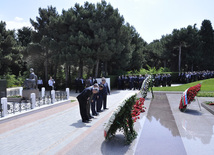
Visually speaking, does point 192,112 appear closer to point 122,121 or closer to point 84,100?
point 84,100

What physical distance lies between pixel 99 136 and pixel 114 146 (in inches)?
42.1

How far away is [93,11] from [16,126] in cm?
2043

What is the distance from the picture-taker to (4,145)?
5.91m

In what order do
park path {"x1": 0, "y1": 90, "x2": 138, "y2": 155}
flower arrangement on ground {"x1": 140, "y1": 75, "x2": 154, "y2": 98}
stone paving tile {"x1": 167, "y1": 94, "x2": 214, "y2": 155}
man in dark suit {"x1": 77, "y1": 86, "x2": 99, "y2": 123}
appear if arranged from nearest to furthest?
1. stone paving tile {"x1": 167, "y1": 94, "x2": 214, "y2": 155}
2. park path {"x1": 0, "y1": 90, "x2": 138, "y2": 155}
3. man in dark suit {"x1": 77, "y1": 86, "x2": 99, "y2": 123}
4. flower arrangement on ground {"x1": 140, "y1": 75, "x2": 154, "y2": 98}

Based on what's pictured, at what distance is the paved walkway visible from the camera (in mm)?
5336

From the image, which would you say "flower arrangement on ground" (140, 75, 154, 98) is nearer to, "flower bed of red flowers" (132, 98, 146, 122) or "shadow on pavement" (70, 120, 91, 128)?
"flower bed of red flowers" (132, 98, 146, 122)

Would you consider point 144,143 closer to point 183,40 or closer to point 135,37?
point 135,37

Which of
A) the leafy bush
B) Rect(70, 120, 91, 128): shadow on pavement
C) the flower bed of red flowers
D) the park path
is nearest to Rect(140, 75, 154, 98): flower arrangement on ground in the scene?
the park path

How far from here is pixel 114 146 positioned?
5.57 m

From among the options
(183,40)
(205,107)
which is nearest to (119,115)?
(205,107)

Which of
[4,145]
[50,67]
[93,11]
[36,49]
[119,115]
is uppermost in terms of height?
[93,11]

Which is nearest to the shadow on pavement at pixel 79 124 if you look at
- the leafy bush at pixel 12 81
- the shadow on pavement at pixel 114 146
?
the shadow on pavement at pixel 114 146

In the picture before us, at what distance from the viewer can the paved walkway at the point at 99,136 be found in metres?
5.34

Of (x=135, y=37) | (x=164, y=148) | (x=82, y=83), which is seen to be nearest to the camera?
(x=164, y=148)
